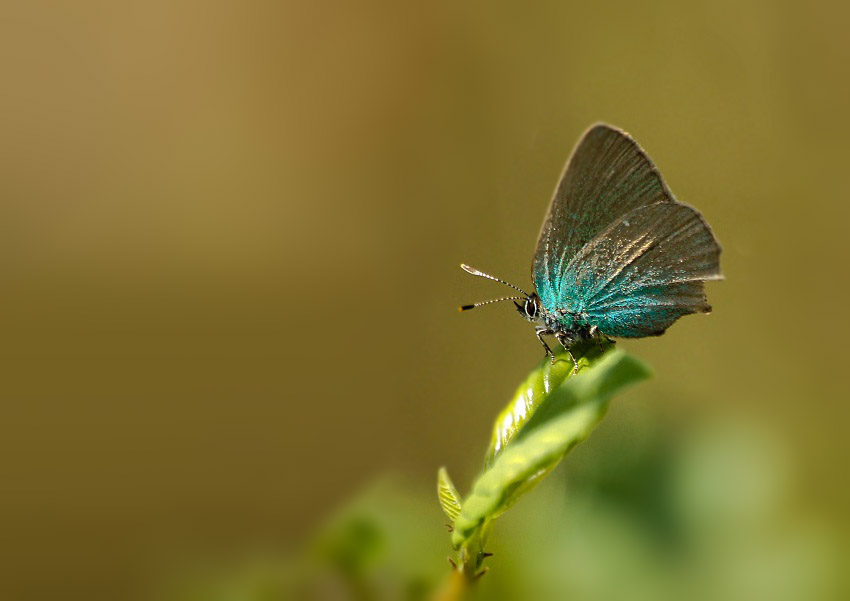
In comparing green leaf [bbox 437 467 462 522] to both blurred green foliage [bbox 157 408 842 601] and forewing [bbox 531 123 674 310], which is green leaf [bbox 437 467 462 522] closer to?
blurred green foliage [bbox 157 408 842 601]

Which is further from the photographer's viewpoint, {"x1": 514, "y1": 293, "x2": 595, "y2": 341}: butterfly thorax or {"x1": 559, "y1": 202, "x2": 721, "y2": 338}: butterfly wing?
{"x1": 514, "y1": 293, "x2": 595, "y2": 341}: butterfly thorax

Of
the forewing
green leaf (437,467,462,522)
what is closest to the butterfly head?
the forewing

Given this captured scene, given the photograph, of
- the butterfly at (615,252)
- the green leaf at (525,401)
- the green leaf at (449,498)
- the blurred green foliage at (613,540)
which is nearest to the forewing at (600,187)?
the butterfly at (615,252)

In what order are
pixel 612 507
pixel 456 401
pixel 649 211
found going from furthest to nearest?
pixel 456 401 < pixel 612 507 < pixel 649 211

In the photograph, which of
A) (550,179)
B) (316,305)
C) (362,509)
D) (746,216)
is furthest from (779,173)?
(362,509)

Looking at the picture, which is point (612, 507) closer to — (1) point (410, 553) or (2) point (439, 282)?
(1) point (410, 553)
